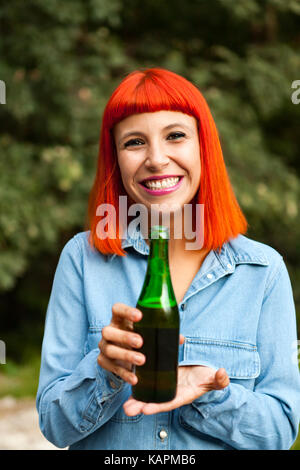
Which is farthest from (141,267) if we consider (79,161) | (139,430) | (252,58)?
(252,58)

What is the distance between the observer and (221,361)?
1.58 m

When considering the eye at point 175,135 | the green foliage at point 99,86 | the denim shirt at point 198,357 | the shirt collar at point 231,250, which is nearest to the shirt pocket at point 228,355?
the denim shirt at point 198,357

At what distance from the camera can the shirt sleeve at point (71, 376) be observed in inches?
56.5

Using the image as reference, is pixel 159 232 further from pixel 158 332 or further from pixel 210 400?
pixel 210 400

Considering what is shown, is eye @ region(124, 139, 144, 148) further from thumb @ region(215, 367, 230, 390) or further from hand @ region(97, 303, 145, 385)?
thumb @ region(215, 367, 230, 390)

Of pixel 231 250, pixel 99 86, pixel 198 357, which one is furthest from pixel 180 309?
pixel 99 86

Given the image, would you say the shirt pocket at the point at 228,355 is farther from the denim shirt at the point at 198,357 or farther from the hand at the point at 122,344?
the hand at the point at 122,344

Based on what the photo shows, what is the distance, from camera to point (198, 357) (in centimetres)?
158

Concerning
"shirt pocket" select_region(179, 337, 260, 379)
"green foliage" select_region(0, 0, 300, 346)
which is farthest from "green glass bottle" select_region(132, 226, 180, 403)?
"green foliage" select_region(0, 0, 300, 346)

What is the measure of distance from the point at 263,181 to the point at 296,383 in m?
3.88

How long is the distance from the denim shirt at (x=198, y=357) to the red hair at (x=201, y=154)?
94 millimetres

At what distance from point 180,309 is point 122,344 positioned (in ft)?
1.34

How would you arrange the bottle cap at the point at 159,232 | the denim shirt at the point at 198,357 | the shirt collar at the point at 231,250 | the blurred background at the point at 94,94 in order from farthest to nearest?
the blurred background at the point at 94,94 → the shirt collar at the point at 231,250 → the denim shirt at the point at 198,357 → the bottle cap at the point at 159,232
